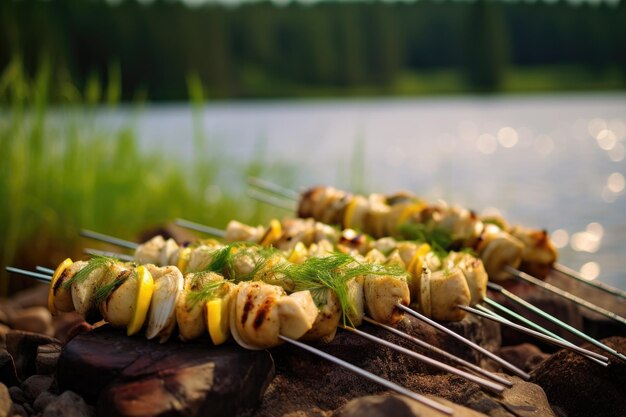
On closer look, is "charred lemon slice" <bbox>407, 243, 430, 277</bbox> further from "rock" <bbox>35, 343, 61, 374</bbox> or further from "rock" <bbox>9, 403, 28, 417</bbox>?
"rock" <bbox>9, 403, 28, 417</bbox>

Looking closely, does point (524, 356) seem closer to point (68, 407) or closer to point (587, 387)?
point (587, 387)

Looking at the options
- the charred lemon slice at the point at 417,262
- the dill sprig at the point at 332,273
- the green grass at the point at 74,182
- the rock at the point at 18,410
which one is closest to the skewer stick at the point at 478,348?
the dill sprig at the point at 332,273

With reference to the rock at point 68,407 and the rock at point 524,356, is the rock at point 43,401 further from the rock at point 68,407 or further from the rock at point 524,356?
the rock at point 524,356

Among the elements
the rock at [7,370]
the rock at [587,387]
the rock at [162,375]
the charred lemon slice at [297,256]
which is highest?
the charred lemon slice at [297,256]

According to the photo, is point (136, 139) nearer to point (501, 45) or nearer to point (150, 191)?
point (150, 191)

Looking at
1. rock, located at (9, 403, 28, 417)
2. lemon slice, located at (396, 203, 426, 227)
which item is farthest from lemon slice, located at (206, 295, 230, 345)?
lemon slice, located at (396, 203, 426, 227)

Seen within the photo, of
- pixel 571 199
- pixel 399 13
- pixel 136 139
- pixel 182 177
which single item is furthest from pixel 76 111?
pixel 399 13

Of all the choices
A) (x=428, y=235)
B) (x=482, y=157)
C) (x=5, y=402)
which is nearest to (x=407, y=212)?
(x=428, y=235)
